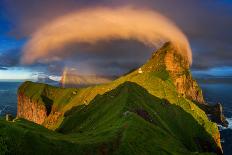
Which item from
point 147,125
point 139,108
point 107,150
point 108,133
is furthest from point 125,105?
point 107,150

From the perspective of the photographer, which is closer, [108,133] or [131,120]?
[108,133]

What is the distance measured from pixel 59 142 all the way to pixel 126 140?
958 inches

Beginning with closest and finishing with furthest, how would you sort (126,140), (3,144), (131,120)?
1. (3,144)
2. (126,140)
3. (131,120)

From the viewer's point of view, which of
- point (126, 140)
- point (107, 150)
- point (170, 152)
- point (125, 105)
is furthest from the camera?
point (125, 105)

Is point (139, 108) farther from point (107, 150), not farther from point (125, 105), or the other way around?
point (107, 150)

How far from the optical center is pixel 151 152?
401 ft

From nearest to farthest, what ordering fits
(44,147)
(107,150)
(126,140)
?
(44,147)
(107,150)
(126,140)

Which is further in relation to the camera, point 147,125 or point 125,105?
point 125,105

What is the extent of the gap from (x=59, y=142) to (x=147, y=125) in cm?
5400

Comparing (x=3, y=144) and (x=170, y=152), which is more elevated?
(x=3, y=144)

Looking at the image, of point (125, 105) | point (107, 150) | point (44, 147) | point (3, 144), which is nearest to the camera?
point (3, 144)

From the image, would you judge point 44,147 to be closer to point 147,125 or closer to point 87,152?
point 87,152

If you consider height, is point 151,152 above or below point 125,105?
below

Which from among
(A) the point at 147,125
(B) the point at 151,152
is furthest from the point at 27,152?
(A) the point at 147,125
